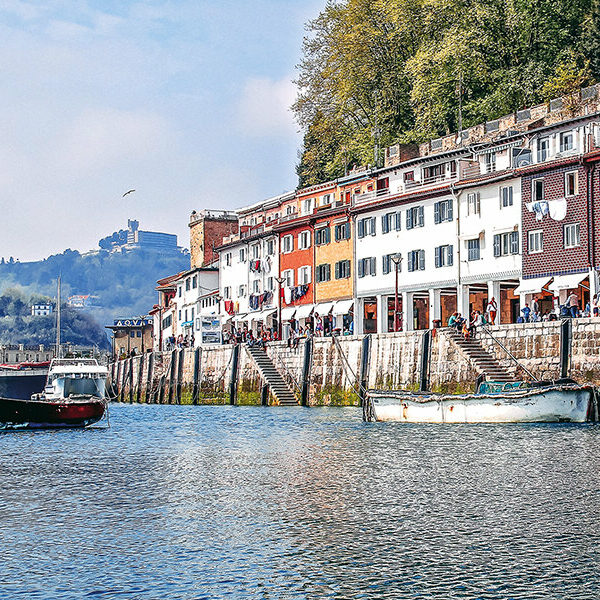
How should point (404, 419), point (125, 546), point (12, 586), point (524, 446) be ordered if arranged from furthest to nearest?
point (404, 419), point (524, 446), point (125, 546), point (12, 586)

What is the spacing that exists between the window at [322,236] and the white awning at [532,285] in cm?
2365

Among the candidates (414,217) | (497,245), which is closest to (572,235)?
(497,245)

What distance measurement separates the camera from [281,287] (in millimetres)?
87438

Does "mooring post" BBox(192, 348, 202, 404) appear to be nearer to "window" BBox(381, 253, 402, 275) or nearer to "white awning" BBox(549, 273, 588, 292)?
"window" BBox(381, 253, 402, 275)

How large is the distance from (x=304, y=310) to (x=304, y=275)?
303 centimetres

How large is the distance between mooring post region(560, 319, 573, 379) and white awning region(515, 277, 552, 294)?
14083mm

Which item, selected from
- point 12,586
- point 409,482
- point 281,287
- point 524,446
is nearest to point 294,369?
point 281,287

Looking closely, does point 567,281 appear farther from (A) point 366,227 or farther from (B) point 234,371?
(B) point 234,371

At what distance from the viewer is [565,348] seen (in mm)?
47781

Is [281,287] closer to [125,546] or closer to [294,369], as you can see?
[294,369]

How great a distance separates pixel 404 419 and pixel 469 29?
144ft

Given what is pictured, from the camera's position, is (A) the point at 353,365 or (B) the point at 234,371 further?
(B) the point at 234,371

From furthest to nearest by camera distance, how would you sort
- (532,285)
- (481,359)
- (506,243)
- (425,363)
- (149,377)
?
(149,377) → (506,243) → (532,285) → (425,363) → (481,359)

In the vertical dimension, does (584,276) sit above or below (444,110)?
below
